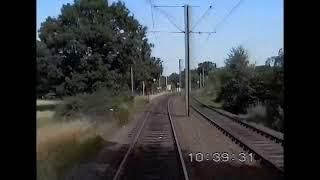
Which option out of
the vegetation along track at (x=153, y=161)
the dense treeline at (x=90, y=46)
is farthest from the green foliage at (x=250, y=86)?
the vegetation along track at (x=153, y=161)

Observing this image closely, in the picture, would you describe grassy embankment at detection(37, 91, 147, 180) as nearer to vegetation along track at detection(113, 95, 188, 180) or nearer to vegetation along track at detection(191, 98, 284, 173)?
vegetation along track at detection(113, 95, 188, 180)

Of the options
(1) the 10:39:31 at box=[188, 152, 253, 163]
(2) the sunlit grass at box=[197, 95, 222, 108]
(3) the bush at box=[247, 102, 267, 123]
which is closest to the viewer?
(1) the 10:39:31 at box=[188, 152, 253, 163]

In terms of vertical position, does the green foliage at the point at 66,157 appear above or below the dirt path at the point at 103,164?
above

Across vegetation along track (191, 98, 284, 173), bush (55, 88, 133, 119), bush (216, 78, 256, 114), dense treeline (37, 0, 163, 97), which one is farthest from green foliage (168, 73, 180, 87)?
vegetation along track (191, 98, 284, 173)

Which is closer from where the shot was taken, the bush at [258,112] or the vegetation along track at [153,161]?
the vegetation along track at [153,161]

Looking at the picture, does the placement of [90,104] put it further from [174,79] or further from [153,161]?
A: [174,79]

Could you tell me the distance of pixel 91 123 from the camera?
2183cm

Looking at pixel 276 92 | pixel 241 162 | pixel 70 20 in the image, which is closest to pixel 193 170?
pixel 241 162

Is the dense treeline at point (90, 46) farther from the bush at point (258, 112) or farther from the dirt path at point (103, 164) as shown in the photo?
the bush at point (258, 112)

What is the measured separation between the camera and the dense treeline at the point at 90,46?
63.9 feet

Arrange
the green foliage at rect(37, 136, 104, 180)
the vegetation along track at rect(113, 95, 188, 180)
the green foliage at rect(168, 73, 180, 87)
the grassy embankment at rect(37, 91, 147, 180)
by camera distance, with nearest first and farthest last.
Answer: the vegetation along track at rect(113, 95, 188, 180) → the green foliage at rect(37, 136, 104, 180) → the grassy embankment at rect(37, 91, 147, 180) → the green foliage at rect(168, 73, 180, 87)

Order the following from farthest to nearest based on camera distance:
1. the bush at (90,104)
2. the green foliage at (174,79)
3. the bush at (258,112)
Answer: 1. the green foliage at (174,79)
2. the bush at (258,112)
3. the bush at (90,104)

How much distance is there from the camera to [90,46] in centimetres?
2311

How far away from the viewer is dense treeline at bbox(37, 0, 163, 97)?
63.9ft
